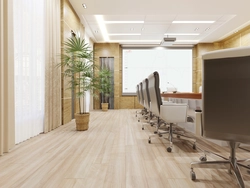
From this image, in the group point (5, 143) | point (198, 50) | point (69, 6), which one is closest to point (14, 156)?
point (5, 143)

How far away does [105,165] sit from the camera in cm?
191

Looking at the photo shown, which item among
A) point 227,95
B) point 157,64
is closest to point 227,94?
point 227,95

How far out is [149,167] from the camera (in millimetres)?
1865

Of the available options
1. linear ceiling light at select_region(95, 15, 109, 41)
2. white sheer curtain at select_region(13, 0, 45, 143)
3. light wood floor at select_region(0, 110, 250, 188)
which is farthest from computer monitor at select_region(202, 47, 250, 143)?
linear ceiling light at select_region(95, 15, 109, 41)

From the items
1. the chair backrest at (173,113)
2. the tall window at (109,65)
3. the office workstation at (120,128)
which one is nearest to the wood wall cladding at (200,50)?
the office workstation at (120,128)

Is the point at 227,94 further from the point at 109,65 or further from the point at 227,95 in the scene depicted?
the point at 109,65

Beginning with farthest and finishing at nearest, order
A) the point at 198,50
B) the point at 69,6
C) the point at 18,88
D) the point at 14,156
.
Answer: the point at 198,50 < the point at 69,6 < the point at 18,88 < the point at 14,156

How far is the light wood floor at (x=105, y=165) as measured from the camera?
1.54 meters

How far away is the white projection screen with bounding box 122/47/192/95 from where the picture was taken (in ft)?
30.5

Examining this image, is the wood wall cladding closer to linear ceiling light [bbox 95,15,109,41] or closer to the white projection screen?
the white projection screen

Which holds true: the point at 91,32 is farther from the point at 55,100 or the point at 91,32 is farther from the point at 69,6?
the point at 55,100

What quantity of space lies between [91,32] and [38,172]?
662 centimetres

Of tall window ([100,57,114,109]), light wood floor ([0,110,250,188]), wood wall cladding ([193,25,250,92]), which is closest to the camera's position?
light wood floor ([0,110,250,188])

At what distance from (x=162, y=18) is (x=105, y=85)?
3781 mm
